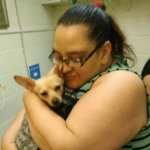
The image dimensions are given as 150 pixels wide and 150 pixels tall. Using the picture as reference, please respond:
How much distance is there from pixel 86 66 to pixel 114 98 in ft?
0.90

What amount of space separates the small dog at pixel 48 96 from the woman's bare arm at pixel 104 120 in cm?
25

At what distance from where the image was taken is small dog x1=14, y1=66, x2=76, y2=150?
93cm

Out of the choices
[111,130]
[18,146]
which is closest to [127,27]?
[111,130]

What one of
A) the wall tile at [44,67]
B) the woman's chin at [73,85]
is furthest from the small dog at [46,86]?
the wall tile at [44,67]

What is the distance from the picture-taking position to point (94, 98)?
0.62m

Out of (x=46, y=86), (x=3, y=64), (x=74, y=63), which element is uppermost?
(x=74, y=63)

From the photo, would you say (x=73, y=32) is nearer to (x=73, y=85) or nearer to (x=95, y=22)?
(x=95, y=22)

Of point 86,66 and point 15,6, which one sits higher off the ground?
point 15,6

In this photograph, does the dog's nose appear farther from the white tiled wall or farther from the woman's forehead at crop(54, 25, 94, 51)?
the white tiled wall

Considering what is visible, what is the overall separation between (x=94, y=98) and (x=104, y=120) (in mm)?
103

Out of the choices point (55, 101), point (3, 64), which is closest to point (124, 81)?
point (55, 101)

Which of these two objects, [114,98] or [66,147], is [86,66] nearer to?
[114,98]

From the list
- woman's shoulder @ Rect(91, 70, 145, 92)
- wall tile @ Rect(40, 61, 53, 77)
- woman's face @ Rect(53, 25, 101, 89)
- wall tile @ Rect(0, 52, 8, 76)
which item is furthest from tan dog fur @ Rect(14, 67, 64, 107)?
wall tile @ Rect(40, 61, 53, 77)

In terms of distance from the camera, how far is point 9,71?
170cm
